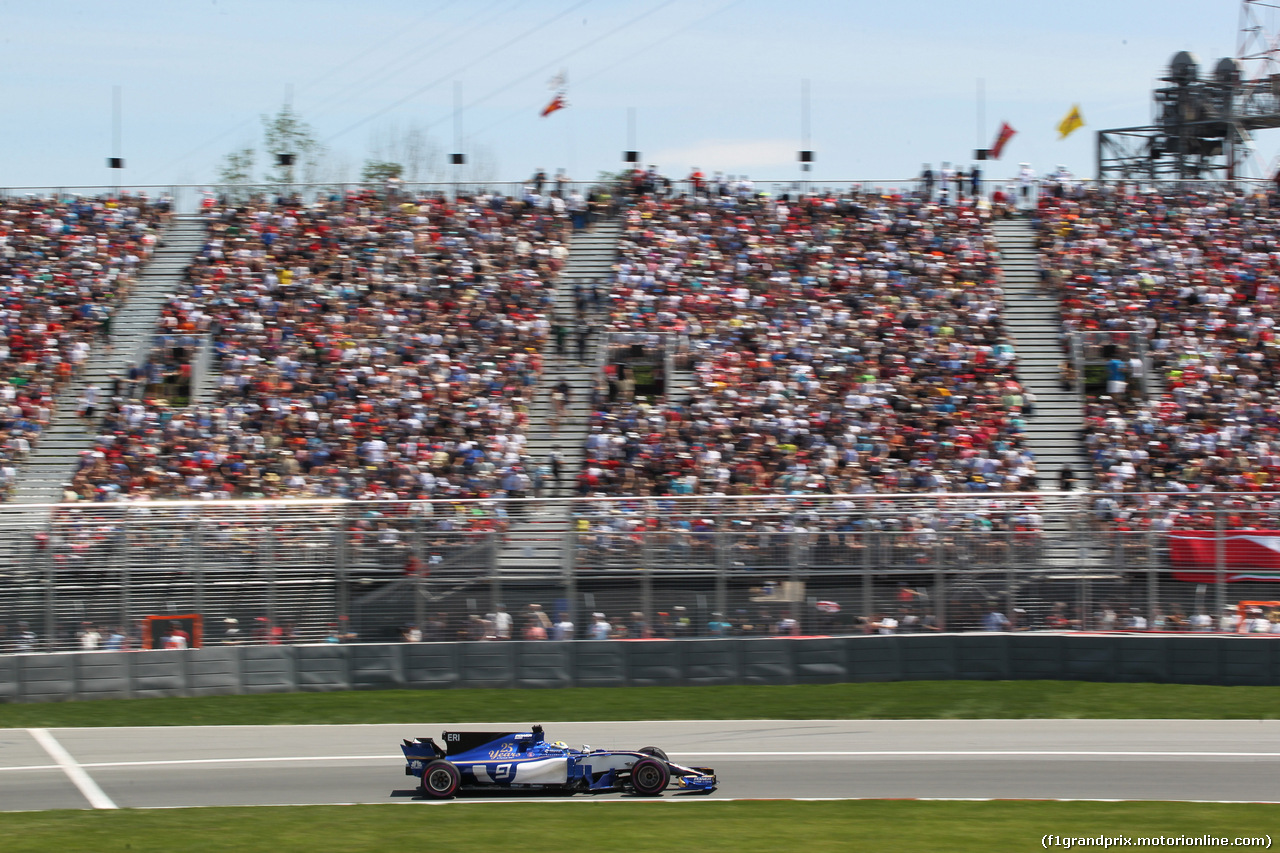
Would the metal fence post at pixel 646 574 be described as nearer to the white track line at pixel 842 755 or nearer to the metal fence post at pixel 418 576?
the metal fence post at pixel 418 576

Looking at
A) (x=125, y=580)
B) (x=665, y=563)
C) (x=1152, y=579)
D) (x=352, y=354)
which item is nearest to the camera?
(x=125, y=580)

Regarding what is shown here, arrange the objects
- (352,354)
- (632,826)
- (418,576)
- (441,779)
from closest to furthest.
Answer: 1. (632,826)
2. (441,779)
3. (418,576)
4. (352,354)

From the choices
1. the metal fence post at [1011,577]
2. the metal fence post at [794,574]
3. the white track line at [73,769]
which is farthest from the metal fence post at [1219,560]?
the white track line at [73,769]

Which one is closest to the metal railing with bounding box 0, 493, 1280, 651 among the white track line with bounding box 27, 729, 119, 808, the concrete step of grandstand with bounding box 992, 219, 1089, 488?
the white track line with bounding box 27, 729, 119, 808

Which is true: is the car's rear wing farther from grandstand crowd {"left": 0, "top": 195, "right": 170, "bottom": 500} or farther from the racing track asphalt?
grandstand crowd {"left": 0, "top": 195, "right": 170, "bottom": 500}

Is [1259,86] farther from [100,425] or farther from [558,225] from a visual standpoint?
[100,425]

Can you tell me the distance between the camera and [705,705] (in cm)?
1645

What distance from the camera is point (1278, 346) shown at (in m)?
23.6

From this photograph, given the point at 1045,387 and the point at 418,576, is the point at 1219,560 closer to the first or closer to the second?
the point at 1045,387

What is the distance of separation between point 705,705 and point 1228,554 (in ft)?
22.7

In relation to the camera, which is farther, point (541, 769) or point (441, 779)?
point (441, 779)

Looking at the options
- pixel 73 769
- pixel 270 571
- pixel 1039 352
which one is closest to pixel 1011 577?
pixel 1039 352

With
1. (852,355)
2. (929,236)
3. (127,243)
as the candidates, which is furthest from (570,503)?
(127,243)

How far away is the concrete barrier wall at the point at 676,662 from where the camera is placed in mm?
17328
